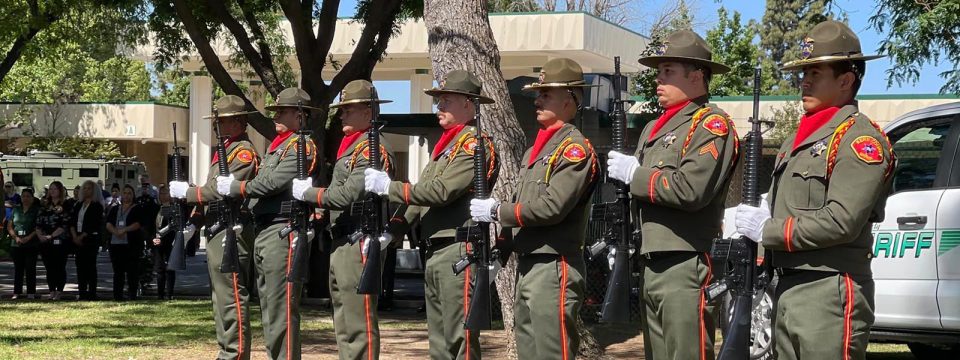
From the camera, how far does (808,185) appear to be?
5293 mm

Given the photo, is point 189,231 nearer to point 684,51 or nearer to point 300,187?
point 300,187

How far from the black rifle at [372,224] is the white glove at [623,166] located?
2.22m

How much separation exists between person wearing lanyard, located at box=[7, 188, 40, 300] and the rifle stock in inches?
446

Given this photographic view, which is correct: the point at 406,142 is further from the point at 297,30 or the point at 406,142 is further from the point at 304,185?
the point at 304,185

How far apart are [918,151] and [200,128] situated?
36.3 m

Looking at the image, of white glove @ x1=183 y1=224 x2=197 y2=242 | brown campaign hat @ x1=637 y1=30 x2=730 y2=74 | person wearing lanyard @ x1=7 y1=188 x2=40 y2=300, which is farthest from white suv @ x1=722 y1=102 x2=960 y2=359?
person wearing lanyard @ x1=7 y1=188 x2=40 y2=300

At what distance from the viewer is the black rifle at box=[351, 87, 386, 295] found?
7879 millimetres

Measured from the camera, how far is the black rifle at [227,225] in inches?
359

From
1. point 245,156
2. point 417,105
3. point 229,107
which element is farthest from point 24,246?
point 417,105

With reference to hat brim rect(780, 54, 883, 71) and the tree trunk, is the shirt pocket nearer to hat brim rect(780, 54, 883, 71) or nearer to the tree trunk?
hat brim rect(780, 54, 883, 71)

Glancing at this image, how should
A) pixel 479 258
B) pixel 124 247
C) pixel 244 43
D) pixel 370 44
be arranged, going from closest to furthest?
pixel 479 258 → pixel 370 44 → pixel 244 43 → pixel 124 247

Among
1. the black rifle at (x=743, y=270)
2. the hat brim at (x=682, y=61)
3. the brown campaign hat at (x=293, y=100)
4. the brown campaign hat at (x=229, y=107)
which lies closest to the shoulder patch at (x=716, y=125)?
the hat brim at (x=682, y=61)

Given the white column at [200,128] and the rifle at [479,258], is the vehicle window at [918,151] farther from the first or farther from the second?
the white column at [200,128]

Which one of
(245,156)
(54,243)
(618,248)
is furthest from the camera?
(54,243)
